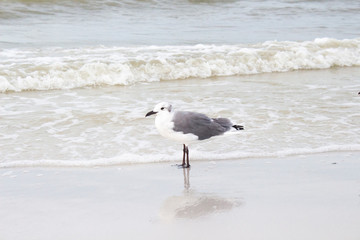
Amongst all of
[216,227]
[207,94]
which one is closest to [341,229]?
[216,227]

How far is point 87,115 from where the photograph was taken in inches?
265

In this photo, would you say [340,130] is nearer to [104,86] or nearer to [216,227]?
[216,227]

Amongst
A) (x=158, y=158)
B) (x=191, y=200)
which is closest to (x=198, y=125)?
(x=158, y=158)

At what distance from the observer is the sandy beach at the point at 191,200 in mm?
3584

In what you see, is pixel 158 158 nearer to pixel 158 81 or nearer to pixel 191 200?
pixel 191 200

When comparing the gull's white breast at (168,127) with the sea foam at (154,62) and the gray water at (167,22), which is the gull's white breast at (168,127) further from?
the gray water at (167,22)

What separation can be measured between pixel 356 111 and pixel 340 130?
3.14 ft

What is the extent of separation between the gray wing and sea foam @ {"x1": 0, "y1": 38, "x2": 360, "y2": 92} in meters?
4.09

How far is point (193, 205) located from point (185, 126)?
Result: 3.25 feet

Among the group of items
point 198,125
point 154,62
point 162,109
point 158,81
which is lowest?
point 158,81

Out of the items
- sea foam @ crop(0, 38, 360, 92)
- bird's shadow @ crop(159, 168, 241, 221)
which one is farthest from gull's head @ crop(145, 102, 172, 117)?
sea foam @ crop(0, 38, 360, 92)

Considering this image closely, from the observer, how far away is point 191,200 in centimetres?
417

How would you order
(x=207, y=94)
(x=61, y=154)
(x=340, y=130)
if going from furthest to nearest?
1. (x=207, y=94)
2. (x=340, y=130)
3. (x=61, y=154)

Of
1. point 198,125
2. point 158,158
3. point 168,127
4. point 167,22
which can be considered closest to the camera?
point 168,127
